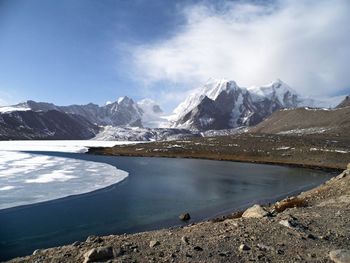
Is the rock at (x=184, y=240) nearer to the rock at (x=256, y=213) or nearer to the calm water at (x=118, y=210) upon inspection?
the rock at (x=256, y=213)

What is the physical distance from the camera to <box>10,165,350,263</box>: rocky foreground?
582 inches

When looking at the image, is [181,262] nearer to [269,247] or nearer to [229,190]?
[269,247]

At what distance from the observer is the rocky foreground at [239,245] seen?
14.8 m

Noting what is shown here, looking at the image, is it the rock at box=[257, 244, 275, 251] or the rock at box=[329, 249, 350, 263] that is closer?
the rock at box=[329, 249, 350, 263]

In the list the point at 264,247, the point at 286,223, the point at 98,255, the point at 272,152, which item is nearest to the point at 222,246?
the point at 264,247

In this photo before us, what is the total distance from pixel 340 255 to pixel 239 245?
13.0 ft

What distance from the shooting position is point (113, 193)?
42656mm

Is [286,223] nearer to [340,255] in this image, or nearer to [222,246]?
[340,255]

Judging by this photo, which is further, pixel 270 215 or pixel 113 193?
pixel 113 193

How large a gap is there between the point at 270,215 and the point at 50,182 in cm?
3323

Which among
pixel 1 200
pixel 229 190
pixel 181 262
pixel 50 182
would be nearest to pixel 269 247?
pixel 181 262

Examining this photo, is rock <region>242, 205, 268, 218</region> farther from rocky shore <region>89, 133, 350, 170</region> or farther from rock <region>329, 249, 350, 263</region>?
rocky shore <region>89, 133, 350, 170</region>

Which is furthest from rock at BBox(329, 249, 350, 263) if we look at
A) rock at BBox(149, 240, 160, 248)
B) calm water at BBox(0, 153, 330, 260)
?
calm water at BBox(0, 153, 330, 260)

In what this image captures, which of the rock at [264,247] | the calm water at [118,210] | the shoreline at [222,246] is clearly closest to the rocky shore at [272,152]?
the calm water at [118,210]
